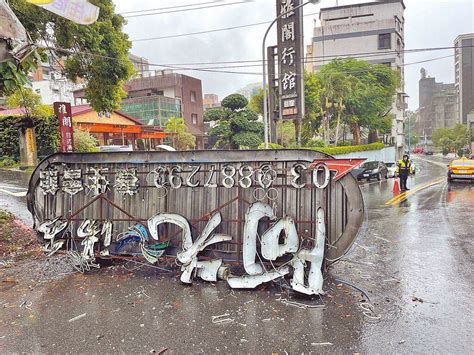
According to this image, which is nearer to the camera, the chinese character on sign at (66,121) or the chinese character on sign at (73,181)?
the chinese character on sign at (73,181)

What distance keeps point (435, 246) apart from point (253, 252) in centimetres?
496

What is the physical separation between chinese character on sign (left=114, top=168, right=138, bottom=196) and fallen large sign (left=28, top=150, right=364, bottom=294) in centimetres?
2

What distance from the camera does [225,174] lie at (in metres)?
6.65

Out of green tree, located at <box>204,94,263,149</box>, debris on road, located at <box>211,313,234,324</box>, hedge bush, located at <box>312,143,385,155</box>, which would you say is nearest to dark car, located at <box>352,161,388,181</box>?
hedge bush, located at <box>312,143,385,155</box>

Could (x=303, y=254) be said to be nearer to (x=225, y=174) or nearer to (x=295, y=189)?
(x=295, y=189)

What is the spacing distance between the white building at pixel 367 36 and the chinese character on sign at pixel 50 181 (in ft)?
170

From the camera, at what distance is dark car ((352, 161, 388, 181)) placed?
24667 mm

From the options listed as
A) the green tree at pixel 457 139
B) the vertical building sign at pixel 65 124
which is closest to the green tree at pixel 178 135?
the vertical building sign at pixel 65 124

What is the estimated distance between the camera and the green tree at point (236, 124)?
31.7 m

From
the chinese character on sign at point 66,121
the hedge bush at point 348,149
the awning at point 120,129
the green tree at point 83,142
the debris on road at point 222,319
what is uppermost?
the awning at point 120,129

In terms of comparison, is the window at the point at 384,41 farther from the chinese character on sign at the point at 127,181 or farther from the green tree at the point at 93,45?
A: the chinese character on sign at the point at 127,181

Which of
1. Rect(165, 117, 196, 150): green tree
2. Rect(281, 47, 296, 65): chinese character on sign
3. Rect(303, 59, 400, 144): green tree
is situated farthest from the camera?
Rect(165, 117, 196, 150): green tree

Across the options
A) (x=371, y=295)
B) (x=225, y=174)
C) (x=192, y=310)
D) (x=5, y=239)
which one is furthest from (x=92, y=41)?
(x=371, y=295)

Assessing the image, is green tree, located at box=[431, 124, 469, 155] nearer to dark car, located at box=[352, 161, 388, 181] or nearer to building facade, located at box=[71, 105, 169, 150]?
dark car, located at box=[352, 161, 388, 181]
